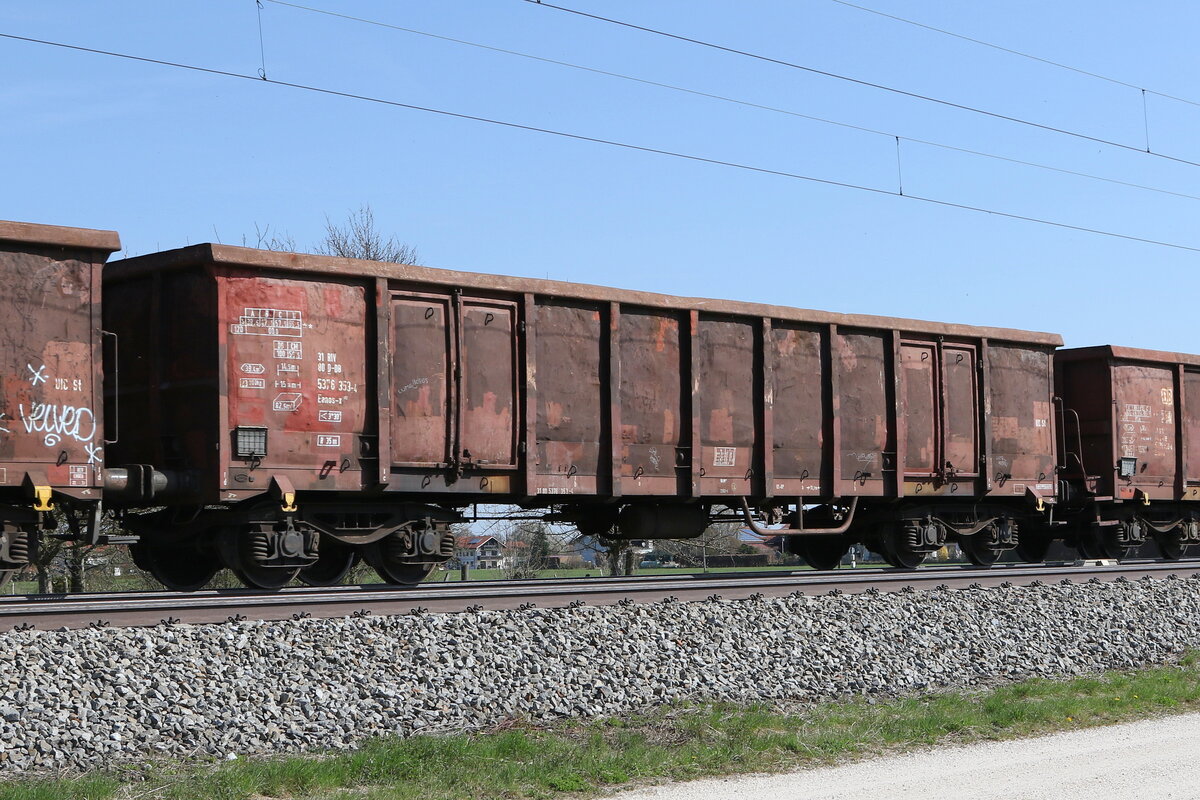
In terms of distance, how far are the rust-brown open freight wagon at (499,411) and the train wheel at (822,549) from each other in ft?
1.54

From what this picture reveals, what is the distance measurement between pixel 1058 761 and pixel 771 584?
14.7ft

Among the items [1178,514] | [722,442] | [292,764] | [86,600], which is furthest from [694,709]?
[1178,514]

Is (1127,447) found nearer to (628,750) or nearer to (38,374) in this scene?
(628,750)

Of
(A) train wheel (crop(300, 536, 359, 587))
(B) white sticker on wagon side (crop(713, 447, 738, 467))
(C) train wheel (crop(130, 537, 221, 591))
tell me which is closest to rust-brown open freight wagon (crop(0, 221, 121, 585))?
(C) train wheel (crop(130, 537, 221, 591))

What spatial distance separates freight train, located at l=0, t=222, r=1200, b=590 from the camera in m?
10.5

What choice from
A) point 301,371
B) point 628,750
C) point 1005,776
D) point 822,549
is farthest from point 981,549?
point 628,750

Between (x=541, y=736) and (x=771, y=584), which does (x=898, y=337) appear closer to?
(x=771, y=584)

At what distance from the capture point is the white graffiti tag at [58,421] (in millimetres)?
10109

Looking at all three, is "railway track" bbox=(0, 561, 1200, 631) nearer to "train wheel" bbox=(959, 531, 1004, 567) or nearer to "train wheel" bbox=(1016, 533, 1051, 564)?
"train wheel" bbox=(959, 531, 1004, 567)

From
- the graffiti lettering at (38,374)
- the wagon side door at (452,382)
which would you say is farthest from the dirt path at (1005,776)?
the graffiti lettering at (38,374)

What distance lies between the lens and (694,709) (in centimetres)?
865

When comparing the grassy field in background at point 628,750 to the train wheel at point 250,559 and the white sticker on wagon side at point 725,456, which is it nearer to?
the train wheel at point 250,559

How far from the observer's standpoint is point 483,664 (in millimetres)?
8562

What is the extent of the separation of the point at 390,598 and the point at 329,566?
347 centimetres
